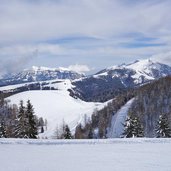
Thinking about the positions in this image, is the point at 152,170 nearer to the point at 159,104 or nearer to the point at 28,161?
the point at 28,161

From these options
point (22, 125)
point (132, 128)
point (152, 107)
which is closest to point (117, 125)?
point (152, 107)

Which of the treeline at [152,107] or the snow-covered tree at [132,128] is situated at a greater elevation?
the treeline at [152,107]

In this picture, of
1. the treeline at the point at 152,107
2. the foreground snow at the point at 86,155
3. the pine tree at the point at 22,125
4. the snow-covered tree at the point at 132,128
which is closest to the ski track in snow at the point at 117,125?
the treeline at the point at 152,107

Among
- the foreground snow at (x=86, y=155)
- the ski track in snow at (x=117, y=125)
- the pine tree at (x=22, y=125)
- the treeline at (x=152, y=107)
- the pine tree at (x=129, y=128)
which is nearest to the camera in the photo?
the foreground snow at (x=86, y=155)

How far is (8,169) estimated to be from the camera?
65.0 feet

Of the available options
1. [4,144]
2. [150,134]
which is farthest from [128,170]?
[150,134]

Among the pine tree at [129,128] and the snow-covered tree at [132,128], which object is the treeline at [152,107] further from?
the pine tree at [129,128]

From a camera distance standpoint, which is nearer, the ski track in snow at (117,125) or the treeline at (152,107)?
the ski track in snow at (117,125)

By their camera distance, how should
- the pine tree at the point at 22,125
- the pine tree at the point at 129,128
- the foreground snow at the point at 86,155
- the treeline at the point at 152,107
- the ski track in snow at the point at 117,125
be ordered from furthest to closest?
the treeline at the point at 152,107, the ski track in snow at the point at 117,125, the pine tree at the point at 129,128, the pine tree at the point at 22,125, the foreground snow at the point at 86,155

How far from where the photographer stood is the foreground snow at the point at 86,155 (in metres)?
20.5

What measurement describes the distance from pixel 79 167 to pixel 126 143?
9642 mm

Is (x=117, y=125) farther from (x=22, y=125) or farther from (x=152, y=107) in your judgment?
(x=22, y=125)

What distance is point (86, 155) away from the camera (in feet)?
81.3

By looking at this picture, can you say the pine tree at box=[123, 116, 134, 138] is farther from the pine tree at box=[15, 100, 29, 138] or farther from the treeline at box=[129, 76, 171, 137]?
the treeline at box=[129, 76, 171, 137]
